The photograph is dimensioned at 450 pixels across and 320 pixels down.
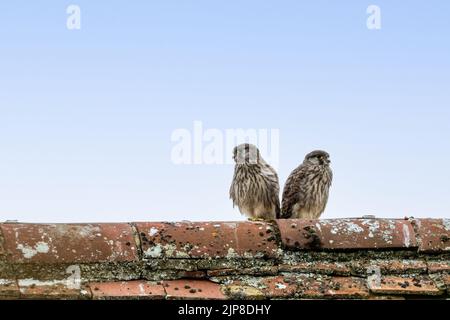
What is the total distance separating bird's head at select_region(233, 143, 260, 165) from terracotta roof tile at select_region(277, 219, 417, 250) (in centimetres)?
521

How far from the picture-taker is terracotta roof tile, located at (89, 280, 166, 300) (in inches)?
173

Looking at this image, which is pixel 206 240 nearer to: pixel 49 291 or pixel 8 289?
pixel 49 291

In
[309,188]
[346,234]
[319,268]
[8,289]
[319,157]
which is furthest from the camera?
[319,157]

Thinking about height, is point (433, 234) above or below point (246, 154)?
below

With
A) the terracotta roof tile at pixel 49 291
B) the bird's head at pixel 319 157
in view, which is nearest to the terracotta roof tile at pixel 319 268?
the terracotta roof tile at pixel 49 291

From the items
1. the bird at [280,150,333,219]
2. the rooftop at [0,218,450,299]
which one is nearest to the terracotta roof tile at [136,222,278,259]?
the rooftop at [0,218,450,299]

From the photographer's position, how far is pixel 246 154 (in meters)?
10.4

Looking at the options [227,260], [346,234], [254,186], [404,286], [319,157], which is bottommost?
[404,286]

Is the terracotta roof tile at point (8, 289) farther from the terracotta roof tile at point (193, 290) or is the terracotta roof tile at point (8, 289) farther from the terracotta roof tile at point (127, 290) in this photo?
the terracotta roof tile at point (193, 290)

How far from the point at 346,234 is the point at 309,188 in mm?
4984

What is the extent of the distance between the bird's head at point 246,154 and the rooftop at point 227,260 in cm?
522

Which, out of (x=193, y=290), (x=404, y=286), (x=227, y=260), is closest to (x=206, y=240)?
(x=227, y=260)
